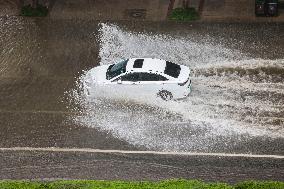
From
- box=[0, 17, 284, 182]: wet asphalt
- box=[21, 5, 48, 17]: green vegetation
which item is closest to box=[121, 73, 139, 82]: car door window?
box=[0, 17, 284, 182]: wet asphalt

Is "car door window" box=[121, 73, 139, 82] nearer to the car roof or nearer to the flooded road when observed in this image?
the car roof

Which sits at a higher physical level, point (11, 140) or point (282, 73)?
point (282, 73)

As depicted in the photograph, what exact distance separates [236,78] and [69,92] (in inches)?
300

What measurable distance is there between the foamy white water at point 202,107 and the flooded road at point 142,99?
42 millimetres

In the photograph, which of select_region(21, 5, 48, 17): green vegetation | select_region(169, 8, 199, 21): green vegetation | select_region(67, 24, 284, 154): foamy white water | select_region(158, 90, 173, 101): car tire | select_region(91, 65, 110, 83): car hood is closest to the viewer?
select_region(67, 24, 284, 154): foamy white water

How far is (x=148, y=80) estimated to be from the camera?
2256 centimetres

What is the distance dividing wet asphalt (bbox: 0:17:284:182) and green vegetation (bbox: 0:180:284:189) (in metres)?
1.17

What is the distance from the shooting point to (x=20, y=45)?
26969 millimetres

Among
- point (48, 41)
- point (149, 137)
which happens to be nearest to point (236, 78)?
point (149, 137)

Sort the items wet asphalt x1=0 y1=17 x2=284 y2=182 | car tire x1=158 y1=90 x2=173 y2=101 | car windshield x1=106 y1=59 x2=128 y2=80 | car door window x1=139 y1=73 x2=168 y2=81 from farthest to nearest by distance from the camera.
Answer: car windshield x1=106 y1=59 x2=128 y2=80 → car tire x1=158 y1=90 x2=173 y2=101 → car door window x1=139 y1=73 x2=168 y2=81 → wet asphalt x1=0 y1=17 x2=284 y2=182

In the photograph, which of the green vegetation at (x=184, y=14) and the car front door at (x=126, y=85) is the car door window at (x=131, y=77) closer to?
the car front door at (x=126, y=85)

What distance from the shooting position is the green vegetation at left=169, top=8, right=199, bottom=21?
92.3 feet

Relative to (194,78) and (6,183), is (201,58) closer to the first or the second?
(194,78)

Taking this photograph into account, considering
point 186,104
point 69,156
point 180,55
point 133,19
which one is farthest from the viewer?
point 133,19
